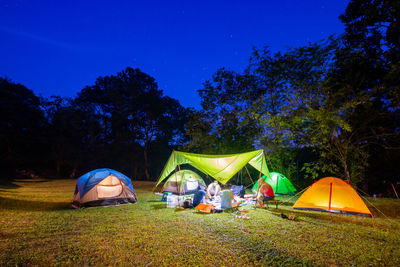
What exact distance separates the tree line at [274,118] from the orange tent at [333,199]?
1.73 meters

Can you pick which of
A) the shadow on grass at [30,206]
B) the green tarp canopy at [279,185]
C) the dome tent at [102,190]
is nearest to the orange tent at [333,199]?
the green tarp canopy at [279,185]

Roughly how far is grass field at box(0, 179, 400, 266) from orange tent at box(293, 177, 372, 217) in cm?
32

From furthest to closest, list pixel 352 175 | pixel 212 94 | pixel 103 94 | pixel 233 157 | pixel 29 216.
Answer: pixel 103 94 < pixel 212 94 < pixel 352 175 < pixel 233 157 < pixel 29 216

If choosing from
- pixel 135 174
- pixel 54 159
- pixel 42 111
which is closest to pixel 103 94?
pixel 42 111

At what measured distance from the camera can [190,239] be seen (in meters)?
4.12

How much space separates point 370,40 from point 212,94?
352 inches

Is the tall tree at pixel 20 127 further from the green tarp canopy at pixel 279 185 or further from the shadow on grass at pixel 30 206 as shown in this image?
the green tarp canopy at pixel 279 185

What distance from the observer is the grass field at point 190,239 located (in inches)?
128

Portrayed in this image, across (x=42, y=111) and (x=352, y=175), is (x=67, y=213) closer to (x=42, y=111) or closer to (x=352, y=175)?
(x=352, y=175)

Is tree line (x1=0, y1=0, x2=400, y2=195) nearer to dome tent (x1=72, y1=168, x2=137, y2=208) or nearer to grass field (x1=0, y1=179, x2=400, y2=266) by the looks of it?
grass field (x1=0, y1=179, x2=400, y2=266)

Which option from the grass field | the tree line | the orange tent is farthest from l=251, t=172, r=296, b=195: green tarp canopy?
the grass field

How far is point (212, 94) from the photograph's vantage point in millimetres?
14484

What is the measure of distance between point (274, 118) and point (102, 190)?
350 inches

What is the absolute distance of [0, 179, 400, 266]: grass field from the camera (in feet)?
10.6
